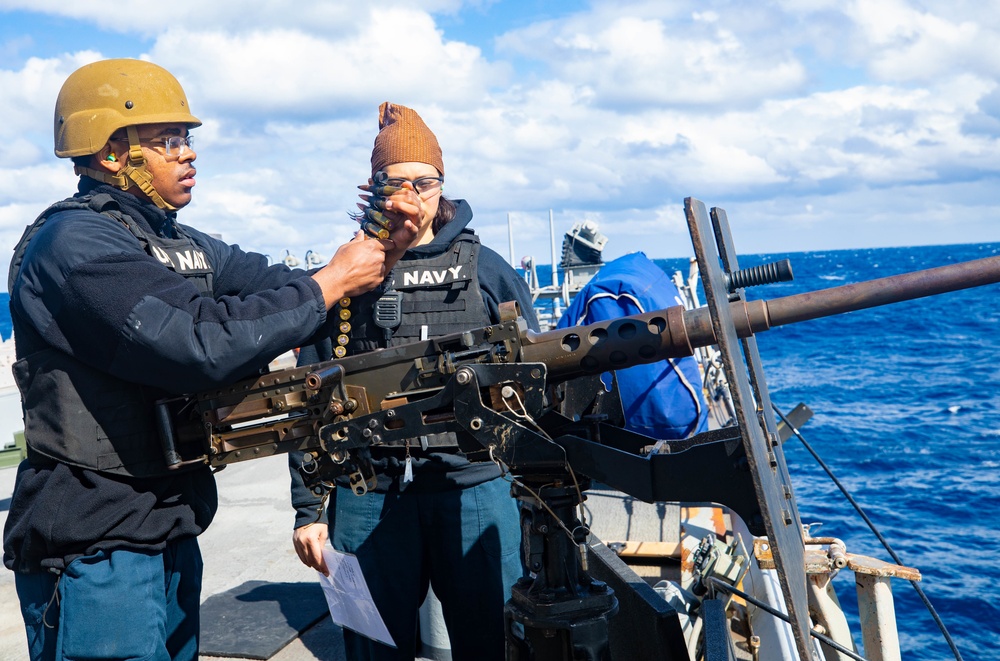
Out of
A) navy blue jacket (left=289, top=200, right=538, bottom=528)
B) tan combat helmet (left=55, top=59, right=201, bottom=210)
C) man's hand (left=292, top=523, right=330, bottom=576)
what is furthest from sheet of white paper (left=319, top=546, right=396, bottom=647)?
tan combat helmet (left=55, top=59, right=201, bottom=210)

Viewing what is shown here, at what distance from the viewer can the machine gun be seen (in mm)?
2473

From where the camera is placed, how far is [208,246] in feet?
10.8

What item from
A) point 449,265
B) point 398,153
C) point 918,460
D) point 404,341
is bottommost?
point 918,460

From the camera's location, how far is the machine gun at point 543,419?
8.11 ft

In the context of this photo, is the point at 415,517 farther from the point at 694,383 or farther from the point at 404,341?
the point at 694,383

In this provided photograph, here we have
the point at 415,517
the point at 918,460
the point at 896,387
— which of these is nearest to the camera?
the point at 415,517

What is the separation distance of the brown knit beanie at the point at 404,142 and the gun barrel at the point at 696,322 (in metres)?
1.27

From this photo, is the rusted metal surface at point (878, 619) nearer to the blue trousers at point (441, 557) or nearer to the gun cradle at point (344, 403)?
the blue trousers at point (441, 557)

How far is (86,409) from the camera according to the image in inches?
107

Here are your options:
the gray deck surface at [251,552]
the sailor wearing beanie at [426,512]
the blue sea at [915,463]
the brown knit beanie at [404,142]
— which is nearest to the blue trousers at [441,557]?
the sailor wearing beanie at [426,512]

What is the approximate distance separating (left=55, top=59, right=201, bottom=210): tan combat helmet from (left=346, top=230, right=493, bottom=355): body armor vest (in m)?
0.85

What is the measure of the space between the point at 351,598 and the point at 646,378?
162cm

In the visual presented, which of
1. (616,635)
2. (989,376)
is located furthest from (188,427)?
(989,376)

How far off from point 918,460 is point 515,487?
1926 cm
